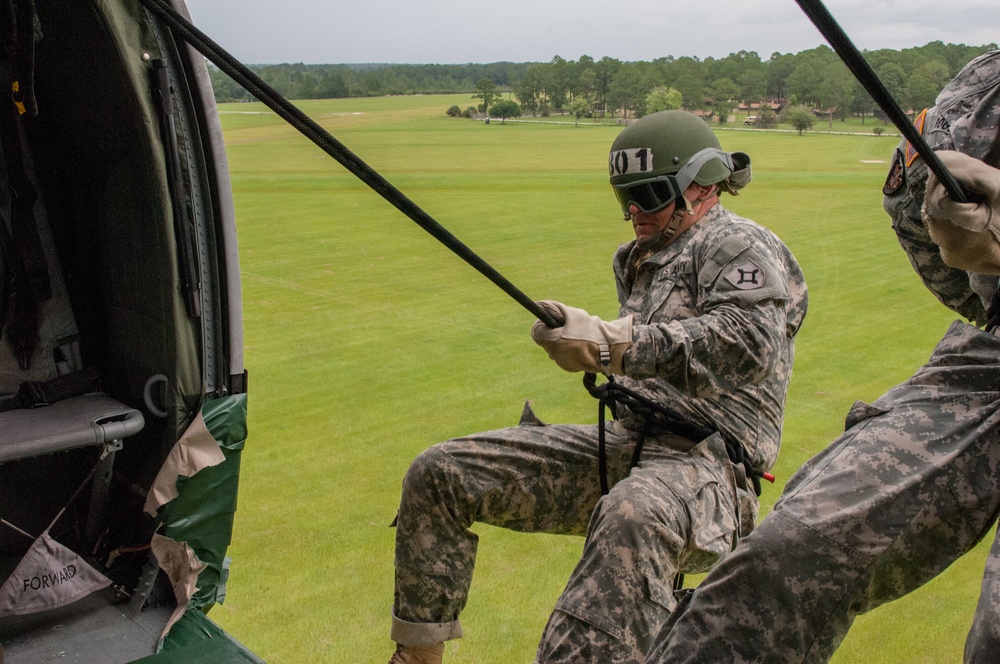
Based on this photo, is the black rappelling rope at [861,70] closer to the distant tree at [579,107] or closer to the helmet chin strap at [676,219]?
the helmet chin strap at [676,219]

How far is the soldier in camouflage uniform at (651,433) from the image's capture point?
2484mm

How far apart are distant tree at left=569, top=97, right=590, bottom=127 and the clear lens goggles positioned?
84 centimetres

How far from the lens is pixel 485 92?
3623mm

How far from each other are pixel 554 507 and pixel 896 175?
122 centimetres

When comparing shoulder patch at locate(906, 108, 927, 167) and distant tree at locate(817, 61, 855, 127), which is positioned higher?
distant tree at locate(817, 61, 855, 127)

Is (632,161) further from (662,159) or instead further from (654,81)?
(654,81)

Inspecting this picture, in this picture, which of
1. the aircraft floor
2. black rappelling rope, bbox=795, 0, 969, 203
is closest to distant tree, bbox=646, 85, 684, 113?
black rappelling rope, bbox=795, 0, 969, 203

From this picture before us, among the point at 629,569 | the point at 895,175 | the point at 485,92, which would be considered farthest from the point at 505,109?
the point at 629,569

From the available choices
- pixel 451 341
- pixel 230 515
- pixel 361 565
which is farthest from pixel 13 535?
pixel 451 341

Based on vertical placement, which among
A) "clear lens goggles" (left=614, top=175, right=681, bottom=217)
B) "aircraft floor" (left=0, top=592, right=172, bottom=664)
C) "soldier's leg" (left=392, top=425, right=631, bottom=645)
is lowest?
"aircraft floor" (left=0, top=592, right=172, bottom=664)

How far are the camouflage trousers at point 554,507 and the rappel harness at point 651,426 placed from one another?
0.03 meters

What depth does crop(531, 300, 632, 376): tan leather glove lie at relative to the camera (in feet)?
8.10

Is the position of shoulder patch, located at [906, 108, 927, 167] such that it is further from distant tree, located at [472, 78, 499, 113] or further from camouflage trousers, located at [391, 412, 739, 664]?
distant tree, located at [472, 78, 499, 113]

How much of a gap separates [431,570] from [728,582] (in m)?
0.97
